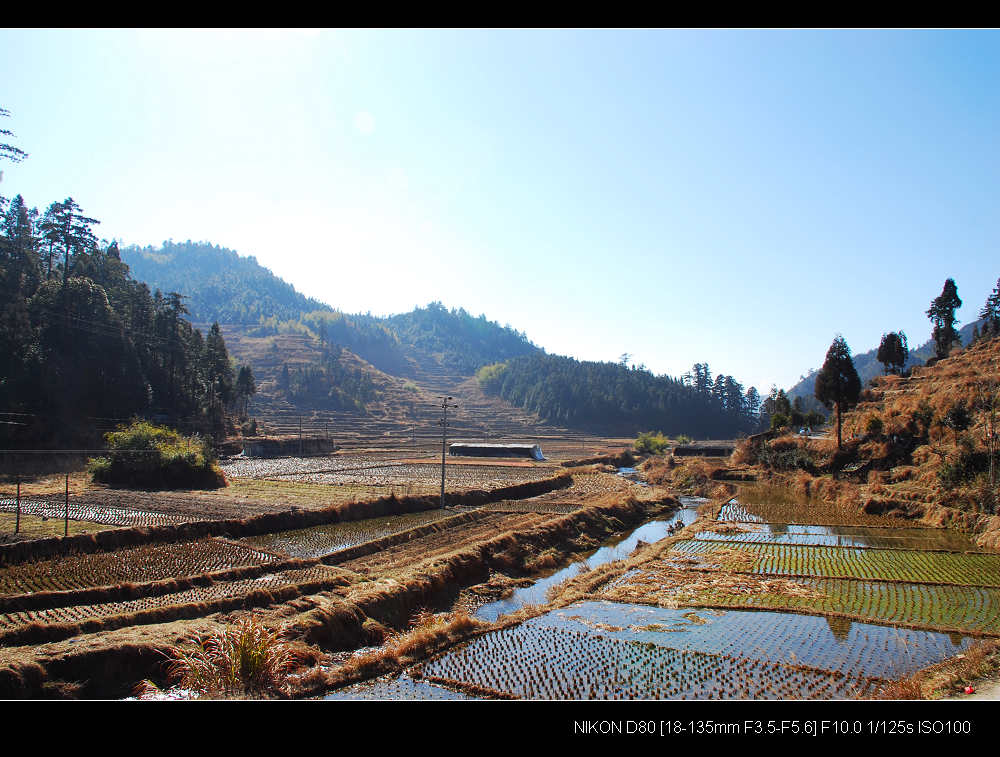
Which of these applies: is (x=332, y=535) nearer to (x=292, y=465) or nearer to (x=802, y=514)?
(x=802, y=514)

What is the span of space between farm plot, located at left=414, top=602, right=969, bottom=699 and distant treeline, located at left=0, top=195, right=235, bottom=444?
42939 mm

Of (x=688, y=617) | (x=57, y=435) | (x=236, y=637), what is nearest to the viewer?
(x=236, y=637)

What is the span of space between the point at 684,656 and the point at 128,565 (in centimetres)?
1595

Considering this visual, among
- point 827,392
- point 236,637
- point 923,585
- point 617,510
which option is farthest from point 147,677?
point 827,392

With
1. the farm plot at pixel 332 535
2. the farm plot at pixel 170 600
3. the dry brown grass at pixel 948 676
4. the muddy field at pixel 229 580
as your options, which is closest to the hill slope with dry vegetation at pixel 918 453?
the dry brown grass at pixel 948 676

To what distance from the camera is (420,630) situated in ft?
47.7

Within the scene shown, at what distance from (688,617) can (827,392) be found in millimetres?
37707

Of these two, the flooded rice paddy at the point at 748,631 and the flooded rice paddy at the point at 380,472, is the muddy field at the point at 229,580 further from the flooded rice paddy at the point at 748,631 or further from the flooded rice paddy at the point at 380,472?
the flooded rice paddy at the point at 380,472

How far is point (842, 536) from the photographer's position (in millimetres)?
28344

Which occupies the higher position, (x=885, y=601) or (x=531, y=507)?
(x=885, y=601)

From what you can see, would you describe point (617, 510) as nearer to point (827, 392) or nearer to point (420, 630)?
point (420, 630)

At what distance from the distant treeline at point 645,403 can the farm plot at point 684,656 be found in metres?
98.6

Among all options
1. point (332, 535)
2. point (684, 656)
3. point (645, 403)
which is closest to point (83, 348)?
point (332, 535)

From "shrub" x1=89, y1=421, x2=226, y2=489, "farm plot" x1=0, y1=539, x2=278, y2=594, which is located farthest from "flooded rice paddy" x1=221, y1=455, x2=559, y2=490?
"farm plot" x1=0, y1=539, x2=278, y2=594
